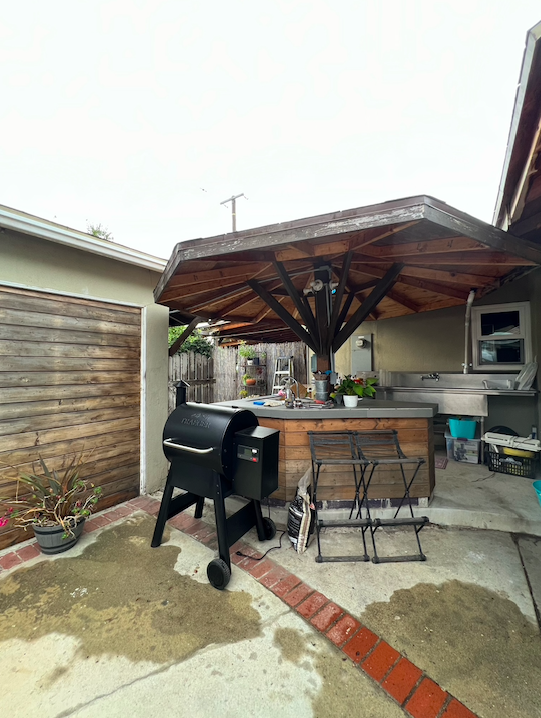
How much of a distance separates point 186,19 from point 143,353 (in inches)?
251

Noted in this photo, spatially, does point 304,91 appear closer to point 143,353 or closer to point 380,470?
point 143,353

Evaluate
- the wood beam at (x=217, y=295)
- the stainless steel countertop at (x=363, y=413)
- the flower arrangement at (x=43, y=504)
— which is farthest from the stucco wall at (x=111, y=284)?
the stainless steel countertop at (x=363, y=413)

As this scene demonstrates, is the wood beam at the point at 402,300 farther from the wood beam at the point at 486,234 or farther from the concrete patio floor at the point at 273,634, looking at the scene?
the concrete patio floor at the point at 273,634

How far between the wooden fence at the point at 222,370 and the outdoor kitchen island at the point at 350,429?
17.4ft

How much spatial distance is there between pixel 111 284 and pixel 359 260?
2.91 m

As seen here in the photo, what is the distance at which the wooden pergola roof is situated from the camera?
7.20 feet

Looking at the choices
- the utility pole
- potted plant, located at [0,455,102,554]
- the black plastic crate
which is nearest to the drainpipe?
the black plastic crate

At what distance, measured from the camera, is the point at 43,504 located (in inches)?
108

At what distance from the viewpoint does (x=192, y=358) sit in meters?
8.42

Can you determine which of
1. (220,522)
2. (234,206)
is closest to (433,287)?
(220,522)

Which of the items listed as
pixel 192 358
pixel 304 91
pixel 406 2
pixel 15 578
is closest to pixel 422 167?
pixel 304 91

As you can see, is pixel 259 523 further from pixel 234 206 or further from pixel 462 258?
pixel 234 206

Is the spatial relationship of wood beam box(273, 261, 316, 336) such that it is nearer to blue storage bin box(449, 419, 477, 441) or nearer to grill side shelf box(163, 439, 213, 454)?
grill side shelf box(163, 439, 213, 454)

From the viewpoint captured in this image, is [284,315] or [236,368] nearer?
[284,315]
